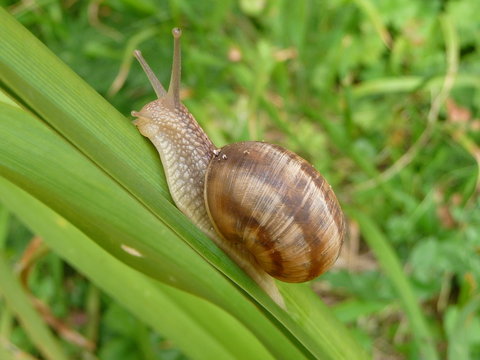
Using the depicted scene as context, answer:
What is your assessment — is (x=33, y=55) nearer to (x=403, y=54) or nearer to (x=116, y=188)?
(x=116, y=188)

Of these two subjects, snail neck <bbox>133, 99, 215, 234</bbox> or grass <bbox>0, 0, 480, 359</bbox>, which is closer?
snail neck <bbox>133, 99, 215, 234</bbox>

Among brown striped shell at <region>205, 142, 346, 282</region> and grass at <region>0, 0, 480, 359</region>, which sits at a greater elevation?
grass at <region>0, 0, 480, 359</region>

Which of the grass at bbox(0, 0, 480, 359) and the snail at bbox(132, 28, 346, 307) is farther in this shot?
the grass at bbox(0, 0, 480, 359)

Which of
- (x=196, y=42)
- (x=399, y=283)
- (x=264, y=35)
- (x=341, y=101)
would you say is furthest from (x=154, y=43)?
(x=399, y=283)

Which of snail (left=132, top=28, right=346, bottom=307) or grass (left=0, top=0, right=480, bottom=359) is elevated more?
grass (left=0, top=0, right=480, bottom=359)

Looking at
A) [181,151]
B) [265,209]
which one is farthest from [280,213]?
[181,151]

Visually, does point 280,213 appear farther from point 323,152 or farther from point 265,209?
point 323,152

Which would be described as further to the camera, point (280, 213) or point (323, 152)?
point (323, 152)
